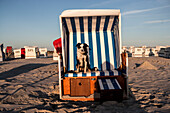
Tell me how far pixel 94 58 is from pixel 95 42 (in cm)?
76

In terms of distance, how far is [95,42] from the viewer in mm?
6117

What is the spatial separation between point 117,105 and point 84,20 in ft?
10.7

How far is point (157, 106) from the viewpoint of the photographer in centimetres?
356

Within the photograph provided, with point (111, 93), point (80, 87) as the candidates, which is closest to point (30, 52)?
point (80, 87)

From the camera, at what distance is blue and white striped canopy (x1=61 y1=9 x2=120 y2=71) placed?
5602 millimetres

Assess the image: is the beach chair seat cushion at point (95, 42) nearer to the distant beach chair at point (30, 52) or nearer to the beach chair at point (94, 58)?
the beach chair at point (94, 58)

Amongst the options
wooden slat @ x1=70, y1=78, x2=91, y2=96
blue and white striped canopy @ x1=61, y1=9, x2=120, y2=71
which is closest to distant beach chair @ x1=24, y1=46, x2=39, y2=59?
blue and white striped canopy @ x1=61, y1=9, x2=120, y2=71

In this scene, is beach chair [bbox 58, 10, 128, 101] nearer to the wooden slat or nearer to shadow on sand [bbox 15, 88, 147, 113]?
the wooden slat

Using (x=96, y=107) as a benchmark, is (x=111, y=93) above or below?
above

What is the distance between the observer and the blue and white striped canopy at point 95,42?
5602 mm

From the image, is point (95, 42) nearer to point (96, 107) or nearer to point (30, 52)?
point (96, 107)

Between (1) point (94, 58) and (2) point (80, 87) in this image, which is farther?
(1) point (94, 58)

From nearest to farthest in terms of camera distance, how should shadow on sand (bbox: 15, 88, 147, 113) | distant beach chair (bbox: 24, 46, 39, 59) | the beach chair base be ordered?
shadow on sand (bbox: 15, 88, 147, 113) < the beach chair base < distant beach chair (bbox: 24, 46, 39, 59)

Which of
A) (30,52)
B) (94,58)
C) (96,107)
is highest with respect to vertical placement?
(30,52)
